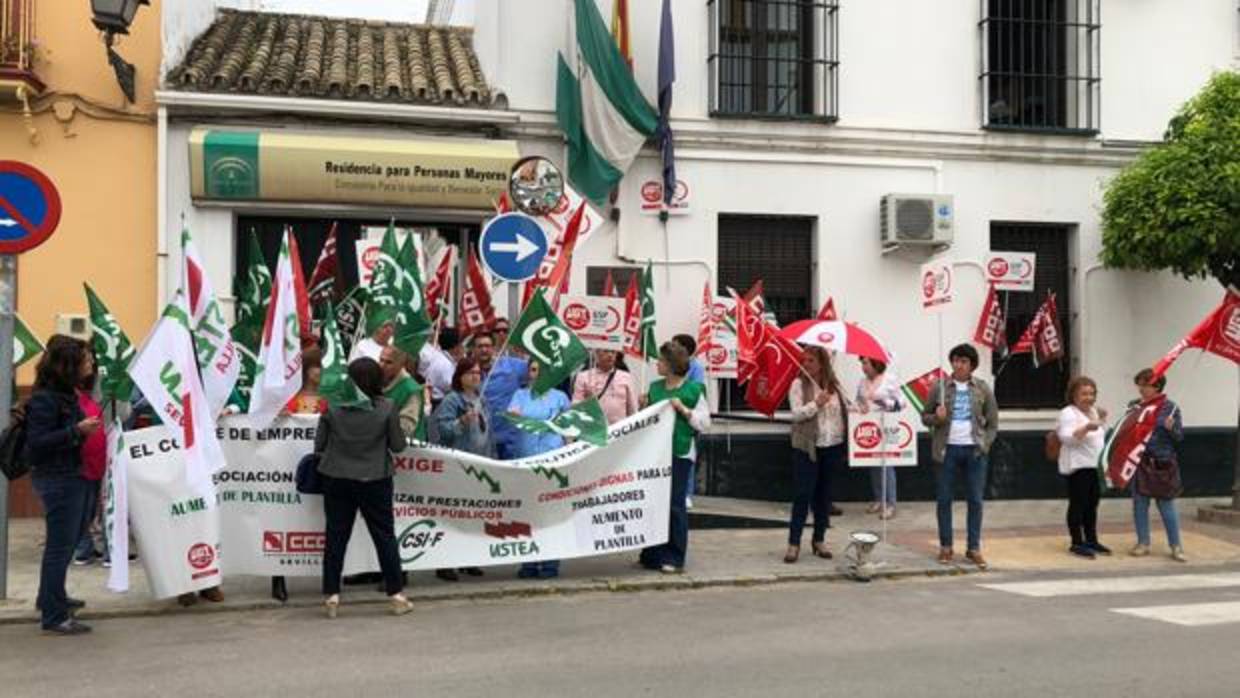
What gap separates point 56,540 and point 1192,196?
11.1 m

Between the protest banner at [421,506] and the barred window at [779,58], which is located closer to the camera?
the protest banner at [421,506]

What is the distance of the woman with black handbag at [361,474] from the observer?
7312 millimetres

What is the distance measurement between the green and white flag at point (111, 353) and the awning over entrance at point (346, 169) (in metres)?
4.00

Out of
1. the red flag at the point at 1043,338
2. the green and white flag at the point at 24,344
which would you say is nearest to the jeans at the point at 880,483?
the red flag at the point at 1043,338

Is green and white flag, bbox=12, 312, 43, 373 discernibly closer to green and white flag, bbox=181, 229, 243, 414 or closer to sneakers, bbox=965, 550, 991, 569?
green and white flag, bbox=181, 229, 243, 414

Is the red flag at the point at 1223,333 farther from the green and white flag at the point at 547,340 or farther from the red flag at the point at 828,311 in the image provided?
the green and white flag at the point at 547,340

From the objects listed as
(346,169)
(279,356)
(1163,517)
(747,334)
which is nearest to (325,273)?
(346,169)

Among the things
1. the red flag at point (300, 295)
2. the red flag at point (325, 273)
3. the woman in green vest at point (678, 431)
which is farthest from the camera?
the red flag at point (325, 273)

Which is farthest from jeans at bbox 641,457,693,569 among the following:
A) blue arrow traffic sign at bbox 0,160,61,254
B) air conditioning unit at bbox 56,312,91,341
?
air conditioning unit at bbox 56,312,91,341

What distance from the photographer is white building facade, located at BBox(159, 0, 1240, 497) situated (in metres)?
12.6

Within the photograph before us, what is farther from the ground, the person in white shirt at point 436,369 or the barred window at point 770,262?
the barred window at point 770,262

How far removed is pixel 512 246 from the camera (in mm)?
9141

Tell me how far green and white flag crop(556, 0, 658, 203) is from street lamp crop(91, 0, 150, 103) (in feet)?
14.6

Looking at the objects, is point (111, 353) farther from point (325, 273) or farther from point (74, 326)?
point (74, 326)
